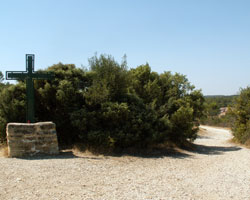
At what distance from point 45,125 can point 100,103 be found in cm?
288

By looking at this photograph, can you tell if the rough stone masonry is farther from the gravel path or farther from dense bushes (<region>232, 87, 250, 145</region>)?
dense bushes (<region>232, 87, 250, 145</region>)

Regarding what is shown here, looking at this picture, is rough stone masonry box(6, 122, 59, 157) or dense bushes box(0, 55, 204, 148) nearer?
rough stone masonry box(6, 122, 59, 157)

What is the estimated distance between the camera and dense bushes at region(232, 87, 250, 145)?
1753 cm

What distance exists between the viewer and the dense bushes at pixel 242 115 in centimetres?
1753

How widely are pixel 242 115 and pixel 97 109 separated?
11.8 m

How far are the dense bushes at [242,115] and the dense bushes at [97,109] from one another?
6.07 metres

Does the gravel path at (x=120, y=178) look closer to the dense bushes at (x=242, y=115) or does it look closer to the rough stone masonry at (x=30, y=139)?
the rough stone masonry at (x=30, y=139)

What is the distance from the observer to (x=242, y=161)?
1126 cm

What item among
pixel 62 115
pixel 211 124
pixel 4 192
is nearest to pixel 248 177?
pixel 4 192

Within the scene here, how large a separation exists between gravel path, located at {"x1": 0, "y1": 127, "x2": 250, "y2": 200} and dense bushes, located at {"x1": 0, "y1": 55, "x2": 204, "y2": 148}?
1259 mm

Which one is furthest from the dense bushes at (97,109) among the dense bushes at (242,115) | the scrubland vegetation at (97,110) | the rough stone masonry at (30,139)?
the dense bushes at (242,115)

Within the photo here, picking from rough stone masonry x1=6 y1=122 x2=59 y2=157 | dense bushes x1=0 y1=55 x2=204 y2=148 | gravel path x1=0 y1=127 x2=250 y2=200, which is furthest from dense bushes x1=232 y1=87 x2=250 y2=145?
rough stone masonry x1=6 y1=122 x2=59 y2=157

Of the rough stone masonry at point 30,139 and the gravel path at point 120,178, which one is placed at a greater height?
the rough stone masonry at point 30,139

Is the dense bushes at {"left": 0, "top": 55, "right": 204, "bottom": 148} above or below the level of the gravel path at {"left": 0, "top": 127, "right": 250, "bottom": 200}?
above
